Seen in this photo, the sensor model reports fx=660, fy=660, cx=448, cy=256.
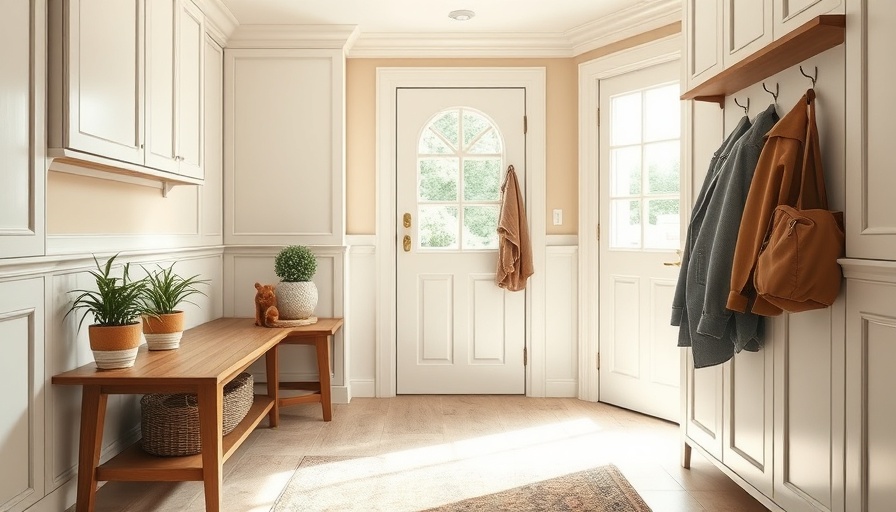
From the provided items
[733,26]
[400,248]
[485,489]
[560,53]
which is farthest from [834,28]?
[400,248]

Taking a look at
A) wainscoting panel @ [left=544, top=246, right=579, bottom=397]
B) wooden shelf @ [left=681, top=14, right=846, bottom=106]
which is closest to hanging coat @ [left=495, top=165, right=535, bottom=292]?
wainscoting panel @ [left=544, top=246, right=579, bottom=397]

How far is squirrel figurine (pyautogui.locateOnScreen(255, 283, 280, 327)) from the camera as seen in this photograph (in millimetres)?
3543

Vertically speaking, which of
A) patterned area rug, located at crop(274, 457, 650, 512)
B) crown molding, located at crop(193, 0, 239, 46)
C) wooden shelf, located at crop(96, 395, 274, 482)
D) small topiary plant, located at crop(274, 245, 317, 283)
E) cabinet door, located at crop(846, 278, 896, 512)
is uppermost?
crown molding, located at crop(193, 0, 239, 46)

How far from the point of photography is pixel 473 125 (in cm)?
430

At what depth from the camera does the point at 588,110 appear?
13.6ft

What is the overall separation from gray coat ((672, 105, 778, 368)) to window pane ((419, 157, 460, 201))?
203 cm

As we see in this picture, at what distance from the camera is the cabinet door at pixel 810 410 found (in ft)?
6.05

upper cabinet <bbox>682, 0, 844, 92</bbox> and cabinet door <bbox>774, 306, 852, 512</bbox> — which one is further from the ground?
upper cabinet <bbox>682, 0, 844, 92</bbox>

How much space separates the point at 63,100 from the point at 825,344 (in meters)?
2.47

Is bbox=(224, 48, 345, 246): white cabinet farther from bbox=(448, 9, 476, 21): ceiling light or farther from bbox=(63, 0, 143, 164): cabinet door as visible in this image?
bbox=(63, 0, 143, 164): cabinet door

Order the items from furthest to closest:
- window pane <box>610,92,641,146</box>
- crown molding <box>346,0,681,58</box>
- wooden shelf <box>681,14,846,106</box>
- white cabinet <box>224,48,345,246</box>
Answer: crown molding <box>346,0,681,58</box>, white cabinet <box>224,48,345,246</box>, window pane <box>610,92,641,146</box>, wooden shelf <box>681,14,846,106</box>

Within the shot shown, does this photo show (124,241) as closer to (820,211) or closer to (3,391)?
(3,391)

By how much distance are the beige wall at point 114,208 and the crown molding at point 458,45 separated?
57.9 inches

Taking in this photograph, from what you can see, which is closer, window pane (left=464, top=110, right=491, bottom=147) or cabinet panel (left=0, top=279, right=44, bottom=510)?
cabinet panel (left=0, top=279, right=44, bottom=510)
